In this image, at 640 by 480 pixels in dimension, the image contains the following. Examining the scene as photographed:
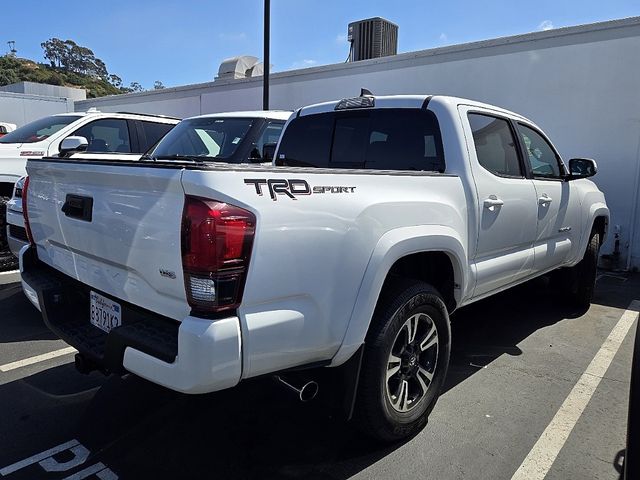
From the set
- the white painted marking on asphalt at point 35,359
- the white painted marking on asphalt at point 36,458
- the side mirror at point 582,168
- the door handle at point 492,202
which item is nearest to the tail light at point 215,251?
the white painted marking on asphalt at point 36,458

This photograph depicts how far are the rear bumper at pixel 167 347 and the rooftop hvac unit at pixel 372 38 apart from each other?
1166cm

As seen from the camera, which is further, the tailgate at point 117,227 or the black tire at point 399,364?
the black tire at point 399,364

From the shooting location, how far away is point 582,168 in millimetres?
4770

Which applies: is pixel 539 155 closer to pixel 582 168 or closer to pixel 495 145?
pixel 582 168

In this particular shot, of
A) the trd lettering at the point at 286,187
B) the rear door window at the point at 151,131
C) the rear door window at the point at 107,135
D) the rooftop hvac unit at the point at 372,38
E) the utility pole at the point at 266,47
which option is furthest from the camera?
the rooftop hvac unit at the point at 372,38

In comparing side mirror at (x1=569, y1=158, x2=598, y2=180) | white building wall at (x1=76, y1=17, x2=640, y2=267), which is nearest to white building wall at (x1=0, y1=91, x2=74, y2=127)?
white building wall at (x1=76, y1=17, x2=640, y2=267)

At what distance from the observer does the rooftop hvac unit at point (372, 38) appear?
1271 cm

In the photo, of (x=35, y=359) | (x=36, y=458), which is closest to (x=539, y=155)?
(x=36, y=458)

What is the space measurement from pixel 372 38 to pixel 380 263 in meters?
11.7

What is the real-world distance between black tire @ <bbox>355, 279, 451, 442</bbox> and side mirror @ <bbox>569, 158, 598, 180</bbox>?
8.94 feet

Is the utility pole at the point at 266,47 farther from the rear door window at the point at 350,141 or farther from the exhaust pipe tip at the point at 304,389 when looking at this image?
the exhaust pipe tip at the point at 304,389

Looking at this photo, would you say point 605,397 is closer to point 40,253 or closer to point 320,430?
point 320,430

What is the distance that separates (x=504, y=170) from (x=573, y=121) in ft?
17.7

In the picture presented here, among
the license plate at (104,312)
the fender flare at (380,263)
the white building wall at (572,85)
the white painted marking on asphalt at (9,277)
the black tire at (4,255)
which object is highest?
the white building wall at (572,85)
